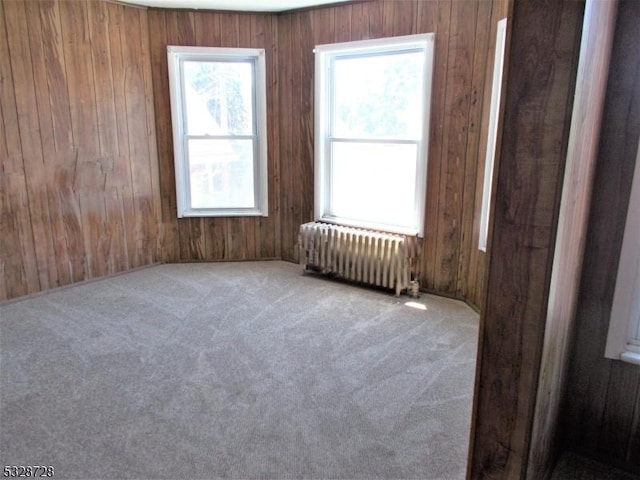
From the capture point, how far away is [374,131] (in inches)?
165

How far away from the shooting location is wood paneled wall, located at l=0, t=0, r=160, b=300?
3744 mm

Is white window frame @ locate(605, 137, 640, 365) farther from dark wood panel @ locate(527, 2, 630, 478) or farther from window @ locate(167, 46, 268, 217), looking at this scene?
window @ locate(167, 46, 268, 217)

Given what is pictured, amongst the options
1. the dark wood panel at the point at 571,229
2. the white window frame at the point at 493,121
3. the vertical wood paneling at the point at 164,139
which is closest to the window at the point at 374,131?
the white window frame at the point at 493,121

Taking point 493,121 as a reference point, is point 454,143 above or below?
below

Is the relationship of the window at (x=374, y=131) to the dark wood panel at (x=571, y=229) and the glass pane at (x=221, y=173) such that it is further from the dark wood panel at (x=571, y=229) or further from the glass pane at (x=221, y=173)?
the dark wood panel at (x=571, y=229)

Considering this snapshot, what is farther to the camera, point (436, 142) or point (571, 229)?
point (436, 142)

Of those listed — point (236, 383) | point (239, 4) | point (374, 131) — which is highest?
point (239, 4)

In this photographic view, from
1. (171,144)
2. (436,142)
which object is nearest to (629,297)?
(436,142)

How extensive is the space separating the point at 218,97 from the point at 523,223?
392 centimetres

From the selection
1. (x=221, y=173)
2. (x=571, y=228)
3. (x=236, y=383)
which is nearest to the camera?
(x=571, y=228)

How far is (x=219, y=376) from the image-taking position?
2.73m

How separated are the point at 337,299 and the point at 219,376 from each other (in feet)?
4.80

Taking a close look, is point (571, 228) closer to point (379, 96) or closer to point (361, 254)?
point (361, 254)

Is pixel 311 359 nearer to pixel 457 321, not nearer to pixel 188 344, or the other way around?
pixel 188 344
